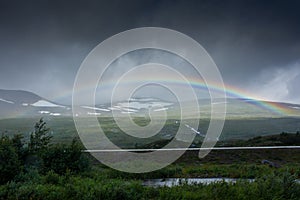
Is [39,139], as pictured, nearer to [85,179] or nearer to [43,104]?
[85,179]

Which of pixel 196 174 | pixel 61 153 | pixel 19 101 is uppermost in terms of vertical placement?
pixel 19 101

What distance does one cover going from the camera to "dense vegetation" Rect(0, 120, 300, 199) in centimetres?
518

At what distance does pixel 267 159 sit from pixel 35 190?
7781 mm

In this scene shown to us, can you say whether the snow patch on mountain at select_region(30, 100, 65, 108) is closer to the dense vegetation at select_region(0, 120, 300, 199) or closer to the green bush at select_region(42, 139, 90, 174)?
the dense vegetation at select_region(0, 120, 300, 199)

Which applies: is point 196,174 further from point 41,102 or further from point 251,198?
point 41,102

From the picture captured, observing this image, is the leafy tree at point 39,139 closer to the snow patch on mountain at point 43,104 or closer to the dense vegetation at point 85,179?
the dense vegetation at point 85,179

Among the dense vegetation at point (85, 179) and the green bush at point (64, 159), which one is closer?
the dense vegetation at point (85, 179)

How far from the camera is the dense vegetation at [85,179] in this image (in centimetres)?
518

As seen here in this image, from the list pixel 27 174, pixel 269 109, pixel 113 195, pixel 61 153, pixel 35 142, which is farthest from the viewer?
pixel 269 109

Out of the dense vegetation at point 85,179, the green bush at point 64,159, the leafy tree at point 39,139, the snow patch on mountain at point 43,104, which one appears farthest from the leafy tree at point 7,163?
the snow patch on mountain at point 43,104

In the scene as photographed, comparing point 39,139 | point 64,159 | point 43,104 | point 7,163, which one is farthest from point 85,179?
point 43,104

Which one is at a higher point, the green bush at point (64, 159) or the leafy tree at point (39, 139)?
the leafy tree at point (39, 139)

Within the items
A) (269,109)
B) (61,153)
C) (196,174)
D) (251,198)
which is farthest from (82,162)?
(269,109)

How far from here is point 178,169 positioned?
8172 mm
